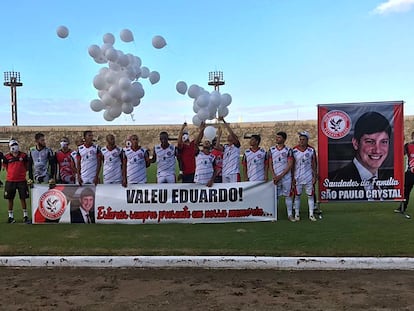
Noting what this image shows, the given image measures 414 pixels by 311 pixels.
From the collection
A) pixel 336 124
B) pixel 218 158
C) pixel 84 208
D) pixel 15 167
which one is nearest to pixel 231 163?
pixel 218 158

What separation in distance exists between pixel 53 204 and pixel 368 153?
6013 mm

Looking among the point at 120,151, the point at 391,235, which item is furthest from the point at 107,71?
the point at 391,235

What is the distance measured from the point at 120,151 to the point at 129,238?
7.57ft

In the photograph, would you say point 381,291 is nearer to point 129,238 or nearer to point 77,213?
point 129,238

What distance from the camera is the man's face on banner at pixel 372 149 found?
355 inches

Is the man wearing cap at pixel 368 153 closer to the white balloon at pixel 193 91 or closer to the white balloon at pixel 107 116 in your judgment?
the white balloon at pixel 193 91

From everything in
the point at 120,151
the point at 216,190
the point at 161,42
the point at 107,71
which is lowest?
the point at 216,190

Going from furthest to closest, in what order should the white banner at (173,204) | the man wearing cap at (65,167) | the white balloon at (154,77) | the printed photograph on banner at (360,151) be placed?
the white balloon at (154,77) < the man wearing cap at (65,167) < the printed photograph on banner at (360,151) < the white banner at (173,204)

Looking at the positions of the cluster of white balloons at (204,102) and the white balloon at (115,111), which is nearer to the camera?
the cluster of white balloons at (204,102)

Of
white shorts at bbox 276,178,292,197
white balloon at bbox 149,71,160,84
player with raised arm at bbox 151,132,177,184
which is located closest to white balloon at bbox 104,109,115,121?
white balloon at bbox 149,71,160,84

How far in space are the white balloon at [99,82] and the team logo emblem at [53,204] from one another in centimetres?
231

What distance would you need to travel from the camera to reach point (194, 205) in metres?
8.62

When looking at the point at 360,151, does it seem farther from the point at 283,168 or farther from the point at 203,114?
the point at 203,114

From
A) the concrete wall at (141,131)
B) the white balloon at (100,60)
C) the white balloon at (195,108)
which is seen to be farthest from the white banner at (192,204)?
the concrete wall at (141,131)
